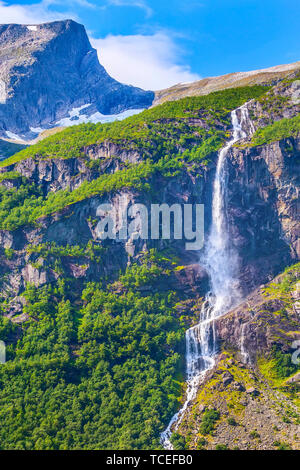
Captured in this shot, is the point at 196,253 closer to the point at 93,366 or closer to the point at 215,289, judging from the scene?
the point at 215,289

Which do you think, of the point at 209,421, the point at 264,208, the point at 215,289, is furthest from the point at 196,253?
the point at 209,421

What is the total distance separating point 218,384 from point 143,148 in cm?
6777

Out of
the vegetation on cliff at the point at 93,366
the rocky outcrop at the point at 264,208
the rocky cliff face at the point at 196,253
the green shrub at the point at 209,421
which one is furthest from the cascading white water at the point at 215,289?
the green shrub at the point at 209,421

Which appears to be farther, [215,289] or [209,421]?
[215,289]

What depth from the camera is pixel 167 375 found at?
102562 millimetres

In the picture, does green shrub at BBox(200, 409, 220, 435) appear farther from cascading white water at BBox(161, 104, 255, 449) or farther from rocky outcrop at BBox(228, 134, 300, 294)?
rocky outcrop at BBox(228, 134, 300, 294)

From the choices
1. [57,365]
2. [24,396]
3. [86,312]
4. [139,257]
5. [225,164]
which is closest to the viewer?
[24,396]

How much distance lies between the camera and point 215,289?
120875 mm

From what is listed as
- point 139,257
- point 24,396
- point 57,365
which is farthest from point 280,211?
point 24,396

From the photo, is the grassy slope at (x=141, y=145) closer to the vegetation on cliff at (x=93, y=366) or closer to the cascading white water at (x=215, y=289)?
the cascading white water at (x=215, y=289)

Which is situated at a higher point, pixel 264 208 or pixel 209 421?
pixel 264 208

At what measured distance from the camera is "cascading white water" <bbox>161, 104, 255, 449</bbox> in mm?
103812

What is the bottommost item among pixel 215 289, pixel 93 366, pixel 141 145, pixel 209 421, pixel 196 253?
pixel 209 421
